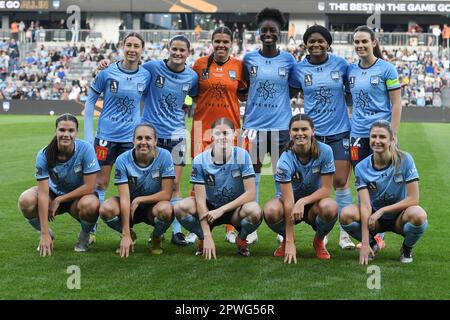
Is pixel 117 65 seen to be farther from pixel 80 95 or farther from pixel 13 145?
pixel 80 95

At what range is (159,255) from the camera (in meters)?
6.54

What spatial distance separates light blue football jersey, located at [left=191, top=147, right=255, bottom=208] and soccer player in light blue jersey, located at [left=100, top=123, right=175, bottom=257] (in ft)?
0.91

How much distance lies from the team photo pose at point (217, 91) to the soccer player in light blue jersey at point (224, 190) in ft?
2.85

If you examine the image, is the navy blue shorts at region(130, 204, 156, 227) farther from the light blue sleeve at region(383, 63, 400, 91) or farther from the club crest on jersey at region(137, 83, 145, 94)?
the light blue sleeve at region(383, 63, 400, 91)

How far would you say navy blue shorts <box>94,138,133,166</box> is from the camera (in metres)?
7.29

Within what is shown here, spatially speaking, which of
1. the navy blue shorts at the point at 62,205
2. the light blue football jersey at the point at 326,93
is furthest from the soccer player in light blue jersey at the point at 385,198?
the navy blue shorts at the point at 62,205

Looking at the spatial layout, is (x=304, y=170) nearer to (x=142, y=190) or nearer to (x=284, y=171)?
(x=284, y=171)

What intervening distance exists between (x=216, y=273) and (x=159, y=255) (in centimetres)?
92

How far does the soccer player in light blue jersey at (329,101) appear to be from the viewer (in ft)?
23.2

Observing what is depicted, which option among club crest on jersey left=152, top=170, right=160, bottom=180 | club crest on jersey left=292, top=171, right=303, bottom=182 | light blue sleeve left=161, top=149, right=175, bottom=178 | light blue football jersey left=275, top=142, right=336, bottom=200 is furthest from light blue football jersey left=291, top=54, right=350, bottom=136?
club crest on jersey left=152, top=170, right=160, bottom=180

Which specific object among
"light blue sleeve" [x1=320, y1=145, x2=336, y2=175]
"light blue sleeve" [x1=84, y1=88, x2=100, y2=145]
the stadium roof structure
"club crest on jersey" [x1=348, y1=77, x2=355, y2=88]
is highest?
the stadium roof structure

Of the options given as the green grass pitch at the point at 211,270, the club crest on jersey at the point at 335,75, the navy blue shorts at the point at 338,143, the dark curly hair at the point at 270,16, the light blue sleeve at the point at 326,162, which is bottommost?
the green grass pitch at the point at 211,270

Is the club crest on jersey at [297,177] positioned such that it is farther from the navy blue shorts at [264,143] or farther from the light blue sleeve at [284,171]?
the navy blue shorts at [264,143]
